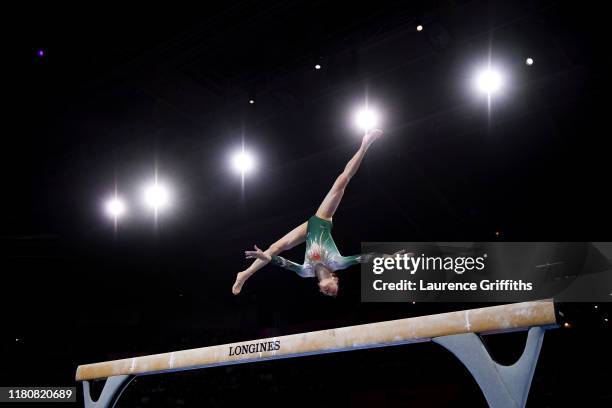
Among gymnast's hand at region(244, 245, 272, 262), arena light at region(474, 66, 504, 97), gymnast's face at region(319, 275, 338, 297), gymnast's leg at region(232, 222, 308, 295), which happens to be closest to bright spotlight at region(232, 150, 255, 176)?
gymnast's leg at region(232, 222, 308, 295)

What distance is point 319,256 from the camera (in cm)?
523

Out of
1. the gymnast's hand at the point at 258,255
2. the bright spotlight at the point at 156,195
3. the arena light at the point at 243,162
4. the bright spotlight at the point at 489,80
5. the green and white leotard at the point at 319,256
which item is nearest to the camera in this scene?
the gymnast's hand at the point at 258,255

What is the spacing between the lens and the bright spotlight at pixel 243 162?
759cm

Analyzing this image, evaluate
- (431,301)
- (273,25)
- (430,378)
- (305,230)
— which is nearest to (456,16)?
(273,25)

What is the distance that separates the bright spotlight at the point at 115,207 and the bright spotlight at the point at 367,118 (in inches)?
157

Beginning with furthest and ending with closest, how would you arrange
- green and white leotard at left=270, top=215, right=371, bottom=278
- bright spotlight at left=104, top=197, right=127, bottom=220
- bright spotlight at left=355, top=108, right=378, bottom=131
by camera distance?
bright spotlight at left=104, top=197, right=127, bottom=220, bright spotlight at left=355, top=108, right=378, bottom=131, green and white leotard at left=270, top=215, right=371, bottom=278

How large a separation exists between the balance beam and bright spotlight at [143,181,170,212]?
388 centimetres

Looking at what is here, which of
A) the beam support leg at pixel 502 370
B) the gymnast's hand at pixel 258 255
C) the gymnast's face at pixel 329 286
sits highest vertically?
the gymnast's hand at pixel 258 255

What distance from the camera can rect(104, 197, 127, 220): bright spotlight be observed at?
27.7ft

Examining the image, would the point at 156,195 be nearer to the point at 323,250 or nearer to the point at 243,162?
the point at 243,162

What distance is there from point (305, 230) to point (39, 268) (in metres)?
6.52

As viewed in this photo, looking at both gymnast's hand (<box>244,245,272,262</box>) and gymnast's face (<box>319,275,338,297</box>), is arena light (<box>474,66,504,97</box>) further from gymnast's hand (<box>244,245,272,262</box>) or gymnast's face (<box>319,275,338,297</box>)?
gymnast's hand (<box>244,245,272,262</box>)

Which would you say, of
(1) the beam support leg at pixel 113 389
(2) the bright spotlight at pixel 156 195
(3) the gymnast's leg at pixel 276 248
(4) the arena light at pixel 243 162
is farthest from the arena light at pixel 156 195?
(1) the beam support leg at pixel 113 389

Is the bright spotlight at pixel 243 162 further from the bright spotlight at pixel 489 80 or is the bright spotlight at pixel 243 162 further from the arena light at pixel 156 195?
the bright spotlight at pixel 489 80
